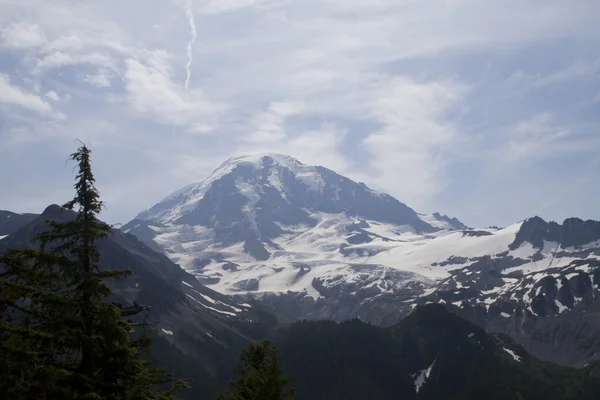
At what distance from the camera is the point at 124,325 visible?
71.8 feet

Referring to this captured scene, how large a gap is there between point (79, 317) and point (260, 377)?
54.4 feet

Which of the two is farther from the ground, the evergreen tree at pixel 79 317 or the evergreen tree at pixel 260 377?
the evergreen tree at pixel 79 317

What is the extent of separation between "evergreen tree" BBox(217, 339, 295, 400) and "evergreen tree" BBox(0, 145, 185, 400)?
12.7 m

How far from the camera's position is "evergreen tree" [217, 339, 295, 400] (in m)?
34.5

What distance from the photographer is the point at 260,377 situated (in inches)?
1375

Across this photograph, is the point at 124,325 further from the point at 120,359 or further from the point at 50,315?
the point at 50,315

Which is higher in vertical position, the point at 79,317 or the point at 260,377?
the point at 79,317

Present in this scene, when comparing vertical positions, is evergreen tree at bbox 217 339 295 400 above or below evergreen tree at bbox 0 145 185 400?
below

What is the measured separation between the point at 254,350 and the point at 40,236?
20.8 meters

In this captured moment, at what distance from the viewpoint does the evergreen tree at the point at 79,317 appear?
63.8 ft

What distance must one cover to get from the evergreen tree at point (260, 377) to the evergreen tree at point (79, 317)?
498 inches

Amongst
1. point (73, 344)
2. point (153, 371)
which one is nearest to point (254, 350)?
point (153, 371)

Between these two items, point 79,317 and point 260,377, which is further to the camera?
point 260,377

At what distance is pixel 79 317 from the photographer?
67.2 ft
